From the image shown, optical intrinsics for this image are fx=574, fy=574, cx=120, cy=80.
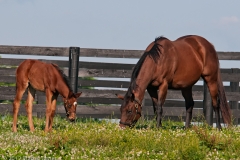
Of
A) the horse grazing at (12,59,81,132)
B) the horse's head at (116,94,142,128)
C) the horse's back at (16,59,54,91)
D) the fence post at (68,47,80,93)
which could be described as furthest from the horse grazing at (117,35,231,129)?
the fence post at (68,47,80,93)

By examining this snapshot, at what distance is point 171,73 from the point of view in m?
14.3

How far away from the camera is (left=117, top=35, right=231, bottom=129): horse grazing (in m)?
13.1

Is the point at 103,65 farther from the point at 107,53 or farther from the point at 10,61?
the point at 10,61

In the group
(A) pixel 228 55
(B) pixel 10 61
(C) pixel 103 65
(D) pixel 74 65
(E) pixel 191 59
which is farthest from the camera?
(A) pixel 228 55

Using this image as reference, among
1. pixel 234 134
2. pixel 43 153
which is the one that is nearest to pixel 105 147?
pixel 43 153

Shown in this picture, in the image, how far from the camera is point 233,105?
19.6 m

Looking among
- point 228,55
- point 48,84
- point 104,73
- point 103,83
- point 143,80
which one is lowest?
point 103,83

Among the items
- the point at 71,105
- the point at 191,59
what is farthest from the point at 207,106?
the point at 71,105

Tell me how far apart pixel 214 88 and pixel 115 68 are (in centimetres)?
422

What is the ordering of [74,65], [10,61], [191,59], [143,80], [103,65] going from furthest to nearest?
[10,61]
[103,65]
[74,65]
[191,59]
[143,80]

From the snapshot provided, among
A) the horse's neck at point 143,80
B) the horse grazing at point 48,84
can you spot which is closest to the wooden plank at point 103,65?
the horse grazing at point 48,84

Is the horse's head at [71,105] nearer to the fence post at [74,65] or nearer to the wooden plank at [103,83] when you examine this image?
the fence post at [74,65]

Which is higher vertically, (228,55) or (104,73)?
(228,55)

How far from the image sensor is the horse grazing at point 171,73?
13117 mm
